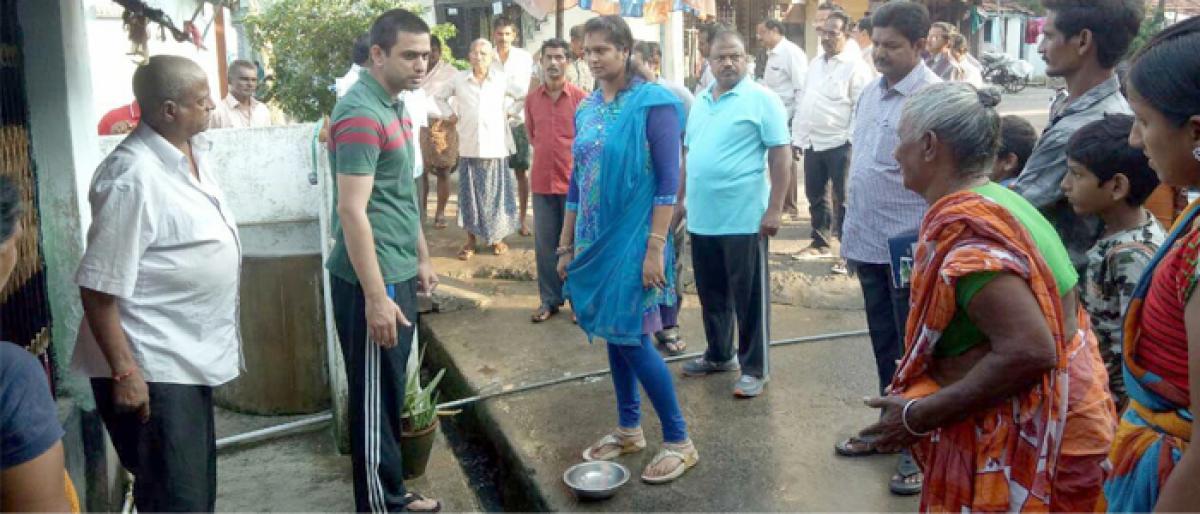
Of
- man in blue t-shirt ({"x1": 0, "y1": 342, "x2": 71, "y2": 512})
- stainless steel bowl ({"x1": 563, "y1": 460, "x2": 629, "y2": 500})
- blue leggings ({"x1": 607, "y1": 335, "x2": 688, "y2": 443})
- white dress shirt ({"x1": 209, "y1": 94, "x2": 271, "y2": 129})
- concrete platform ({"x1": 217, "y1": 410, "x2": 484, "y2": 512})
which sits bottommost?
concrete platform ({"x1": 217, "y1": 410, "x2": 484, "y2": 512})

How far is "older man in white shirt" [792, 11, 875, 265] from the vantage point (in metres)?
7.14

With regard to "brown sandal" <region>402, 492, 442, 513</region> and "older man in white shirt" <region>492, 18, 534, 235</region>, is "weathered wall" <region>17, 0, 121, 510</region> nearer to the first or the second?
"brown sandal" <region>402, 492, 442, 513</region>

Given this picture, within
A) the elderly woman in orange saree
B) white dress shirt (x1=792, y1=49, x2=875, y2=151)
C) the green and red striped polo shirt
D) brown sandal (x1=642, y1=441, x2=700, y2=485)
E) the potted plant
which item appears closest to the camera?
the elderly woman in orange saree

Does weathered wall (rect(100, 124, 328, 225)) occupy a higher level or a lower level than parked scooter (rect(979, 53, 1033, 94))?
lower

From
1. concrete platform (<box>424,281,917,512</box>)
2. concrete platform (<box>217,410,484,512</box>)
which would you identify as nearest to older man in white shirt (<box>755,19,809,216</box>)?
concrete platform (<box>424,281,917,512</box>)

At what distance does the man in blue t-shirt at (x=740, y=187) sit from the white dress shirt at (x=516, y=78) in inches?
146

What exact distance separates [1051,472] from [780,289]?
175 inches

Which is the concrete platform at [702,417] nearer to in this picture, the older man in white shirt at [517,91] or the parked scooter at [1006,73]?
the older man in white shirt at [517,91]

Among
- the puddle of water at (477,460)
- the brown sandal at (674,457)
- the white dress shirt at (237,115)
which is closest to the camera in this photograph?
the brown sandal at (674,457)

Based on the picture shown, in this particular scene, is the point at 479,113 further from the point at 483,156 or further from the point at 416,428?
the point at 416,428

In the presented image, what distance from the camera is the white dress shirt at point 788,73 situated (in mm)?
8398

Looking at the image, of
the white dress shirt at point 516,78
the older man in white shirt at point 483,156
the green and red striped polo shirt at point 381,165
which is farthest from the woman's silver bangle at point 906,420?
the white dress shirt at point 516,78

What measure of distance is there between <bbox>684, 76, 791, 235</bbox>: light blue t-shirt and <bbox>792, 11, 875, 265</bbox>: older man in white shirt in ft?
9.55

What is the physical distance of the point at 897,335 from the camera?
3.66 m
